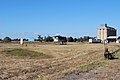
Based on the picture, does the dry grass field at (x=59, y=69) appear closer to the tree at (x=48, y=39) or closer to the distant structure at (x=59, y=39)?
the distant structure at (x=59, y=39)

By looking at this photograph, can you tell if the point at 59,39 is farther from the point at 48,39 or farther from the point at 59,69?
the point at 59,69

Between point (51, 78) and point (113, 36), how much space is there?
10751 cm

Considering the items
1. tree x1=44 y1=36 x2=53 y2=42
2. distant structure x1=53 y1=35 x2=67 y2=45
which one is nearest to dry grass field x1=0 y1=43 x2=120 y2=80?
distant structure x1=53 y1=35 x2=67 y2=45

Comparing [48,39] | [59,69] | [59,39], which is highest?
[48,39]

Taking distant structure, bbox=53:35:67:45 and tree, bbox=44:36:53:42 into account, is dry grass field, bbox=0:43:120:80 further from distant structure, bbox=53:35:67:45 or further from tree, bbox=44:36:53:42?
tree, bbox=44:36:53:42

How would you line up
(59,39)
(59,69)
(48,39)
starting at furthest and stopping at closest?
(48,39), (59,39), (59,69)

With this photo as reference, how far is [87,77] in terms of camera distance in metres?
16.5

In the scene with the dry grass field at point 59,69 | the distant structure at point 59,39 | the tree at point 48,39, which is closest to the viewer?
the dry grass field at point 59,69

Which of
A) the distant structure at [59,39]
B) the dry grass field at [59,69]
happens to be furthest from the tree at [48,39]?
the dry grass field at [59,69]

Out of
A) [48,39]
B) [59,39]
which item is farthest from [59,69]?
[48,39]

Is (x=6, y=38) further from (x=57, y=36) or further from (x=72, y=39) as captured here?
(x=72, y=39)

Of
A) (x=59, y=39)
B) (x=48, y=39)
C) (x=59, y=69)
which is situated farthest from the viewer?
(x=48, y=39)

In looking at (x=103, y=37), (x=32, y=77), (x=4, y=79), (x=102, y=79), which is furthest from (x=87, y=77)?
(x=103, y=37)

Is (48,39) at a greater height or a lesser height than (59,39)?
greater
